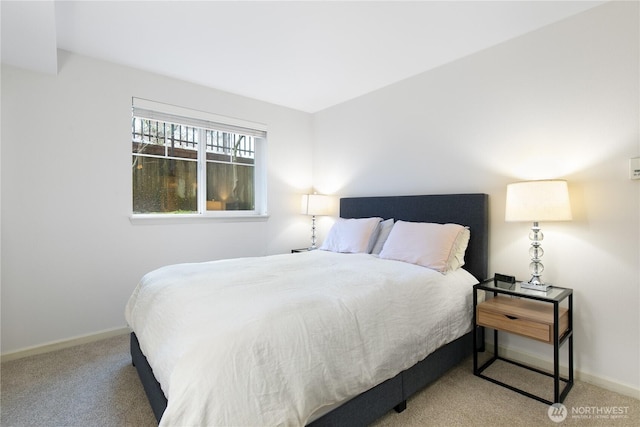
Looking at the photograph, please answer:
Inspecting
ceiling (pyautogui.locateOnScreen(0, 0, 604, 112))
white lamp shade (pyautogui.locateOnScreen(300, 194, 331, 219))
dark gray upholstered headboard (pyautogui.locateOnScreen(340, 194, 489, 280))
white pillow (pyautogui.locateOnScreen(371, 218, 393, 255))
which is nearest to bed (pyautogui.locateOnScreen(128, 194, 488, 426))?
dark gray upholstered headboard (pyautogui.locateOnScreen(340, 194, 489, 280))

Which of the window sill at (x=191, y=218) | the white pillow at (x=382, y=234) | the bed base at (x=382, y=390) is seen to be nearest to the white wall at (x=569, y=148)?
the white pillow at (x=382, y=234)

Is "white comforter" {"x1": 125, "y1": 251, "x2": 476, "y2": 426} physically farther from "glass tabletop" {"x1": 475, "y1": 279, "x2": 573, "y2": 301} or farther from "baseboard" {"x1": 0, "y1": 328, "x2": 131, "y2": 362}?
→ "baseboard" {"x1": 0, "y1": 328, "x2": 131, "y2": 362}

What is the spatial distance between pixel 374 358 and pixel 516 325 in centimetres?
103

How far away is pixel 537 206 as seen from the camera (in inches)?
76.6

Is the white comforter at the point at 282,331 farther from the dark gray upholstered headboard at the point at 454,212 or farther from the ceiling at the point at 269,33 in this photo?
the ceiling at the point at 269,33

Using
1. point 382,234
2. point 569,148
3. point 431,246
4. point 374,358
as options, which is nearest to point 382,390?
point 374,358

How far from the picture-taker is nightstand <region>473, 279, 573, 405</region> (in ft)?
5.85

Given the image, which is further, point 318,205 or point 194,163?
point 318,205

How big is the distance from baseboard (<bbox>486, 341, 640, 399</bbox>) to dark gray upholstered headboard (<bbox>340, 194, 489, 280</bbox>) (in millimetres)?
592

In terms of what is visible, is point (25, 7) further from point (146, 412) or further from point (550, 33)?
point (550, 33)

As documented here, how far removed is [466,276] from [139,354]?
7.56 feet

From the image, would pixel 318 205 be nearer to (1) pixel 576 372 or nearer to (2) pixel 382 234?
(2) pixel 382 234

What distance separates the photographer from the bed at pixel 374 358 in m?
1.16

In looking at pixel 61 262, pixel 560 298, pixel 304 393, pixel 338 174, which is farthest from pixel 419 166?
pixel 61 262
